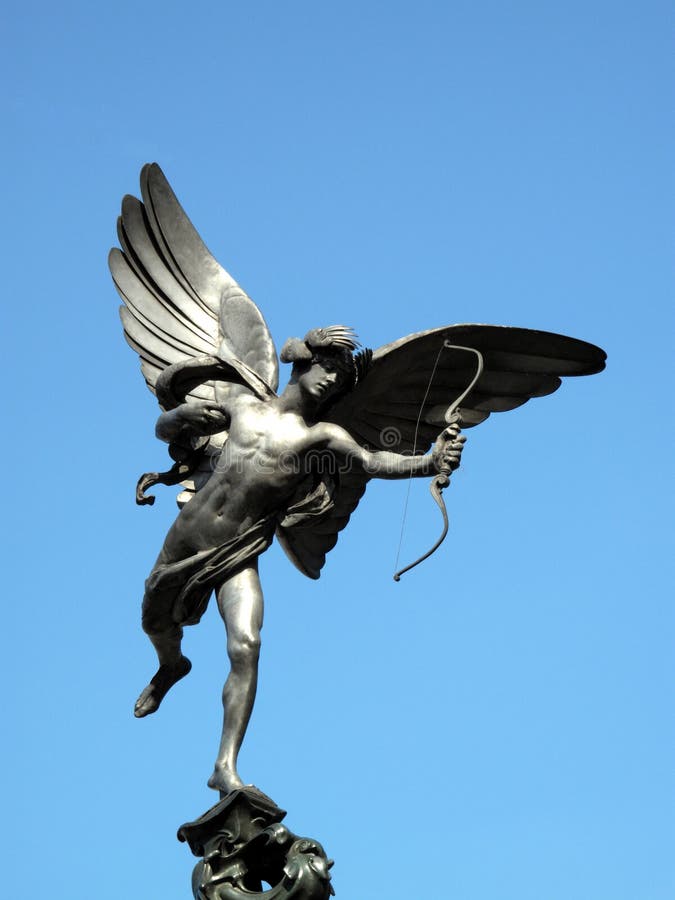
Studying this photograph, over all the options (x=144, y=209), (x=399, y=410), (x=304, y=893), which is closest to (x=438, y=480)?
(x=399, y=410)

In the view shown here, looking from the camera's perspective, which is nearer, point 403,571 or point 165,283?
point 403,571

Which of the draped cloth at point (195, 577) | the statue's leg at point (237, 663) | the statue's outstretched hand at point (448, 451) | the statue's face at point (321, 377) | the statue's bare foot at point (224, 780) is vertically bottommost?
the statue's bare foot at point (224, 780)

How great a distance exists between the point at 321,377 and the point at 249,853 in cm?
302

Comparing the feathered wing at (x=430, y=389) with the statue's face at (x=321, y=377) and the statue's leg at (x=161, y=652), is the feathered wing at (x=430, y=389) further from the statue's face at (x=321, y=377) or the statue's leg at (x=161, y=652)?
the statue's leg at (x=161, y=652)

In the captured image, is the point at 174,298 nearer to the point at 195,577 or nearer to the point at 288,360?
the point at 288,360

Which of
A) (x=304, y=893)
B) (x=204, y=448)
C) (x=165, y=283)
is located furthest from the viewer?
(x=165, y=283)

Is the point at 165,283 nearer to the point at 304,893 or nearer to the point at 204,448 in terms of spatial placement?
the point at 204,448

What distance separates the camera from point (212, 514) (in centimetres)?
1259

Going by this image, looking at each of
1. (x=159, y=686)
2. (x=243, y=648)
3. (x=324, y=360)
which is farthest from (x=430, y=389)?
(x=159, y=686)

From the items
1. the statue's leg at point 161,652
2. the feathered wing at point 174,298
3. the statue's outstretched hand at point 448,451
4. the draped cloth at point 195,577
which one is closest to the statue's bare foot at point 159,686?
the statue's leg at point 161,652

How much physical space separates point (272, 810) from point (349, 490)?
240 cm

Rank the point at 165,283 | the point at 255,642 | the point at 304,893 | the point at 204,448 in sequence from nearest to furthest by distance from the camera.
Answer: the point at 304,893 → the point at 255,642 → the point at 204,448 → the point at 165,283

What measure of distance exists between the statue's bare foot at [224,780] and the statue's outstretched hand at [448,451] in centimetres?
224

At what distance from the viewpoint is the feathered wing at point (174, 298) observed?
13.6 meters
